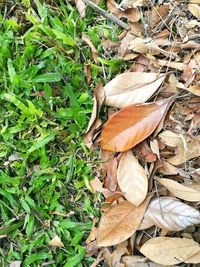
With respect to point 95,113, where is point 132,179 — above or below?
below

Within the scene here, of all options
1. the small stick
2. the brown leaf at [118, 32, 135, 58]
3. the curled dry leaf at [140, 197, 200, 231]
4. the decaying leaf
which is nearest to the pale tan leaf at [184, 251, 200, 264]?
the curled dry leaf at [140, 197, 200, 231]

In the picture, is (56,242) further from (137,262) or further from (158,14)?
(158,14)

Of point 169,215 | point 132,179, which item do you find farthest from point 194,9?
point 169,215

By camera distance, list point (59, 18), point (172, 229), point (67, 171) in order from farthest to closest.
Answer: point (59, 18) < point (67, 171) < point (172, 229)

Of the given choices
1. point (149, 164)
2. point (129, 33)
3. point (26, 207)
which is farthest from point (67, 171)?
point (129, 33)

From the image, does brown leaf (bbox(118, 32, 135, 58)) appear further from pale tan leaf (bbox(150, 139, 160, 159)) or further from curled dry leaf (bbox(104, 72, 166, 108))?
pale tan leaf (bbox(150, 139, 160, 159))

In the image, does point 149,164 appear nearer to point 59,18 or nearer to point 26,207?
point 26,207
